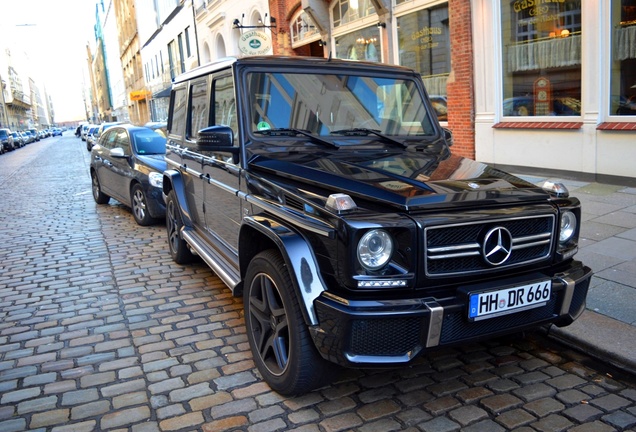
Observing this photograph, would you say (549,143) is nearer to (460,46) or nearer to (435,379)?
(460,46)

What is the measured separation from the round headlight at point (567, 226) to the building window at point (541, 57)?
6.63 metres

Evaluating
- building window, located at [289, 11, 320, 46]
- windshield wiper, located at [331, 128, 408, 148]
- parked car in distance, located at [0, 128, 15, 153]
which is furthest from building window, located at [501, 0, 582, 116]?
parked car in distance, located at [0, 128, 15, 153]

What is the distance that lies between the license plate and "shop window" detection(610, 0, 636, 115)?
21.7 ft

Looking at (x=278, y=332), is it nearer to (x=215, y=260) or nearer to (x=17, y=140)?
(x=215, y=260)

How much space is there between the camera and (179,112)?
229 inches

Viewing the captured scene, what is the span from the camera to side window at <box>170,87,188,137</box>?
18.3ft

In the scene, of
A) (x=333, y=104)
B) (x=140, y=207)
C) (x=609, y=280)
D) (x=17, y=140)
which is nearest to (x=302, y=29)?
(x=140, y=207)

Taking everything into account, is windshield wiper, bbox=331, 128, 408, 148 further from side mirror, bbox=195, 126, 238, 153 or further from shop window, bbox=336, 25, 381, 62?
shop window, bbox=336, 25, 381, 62

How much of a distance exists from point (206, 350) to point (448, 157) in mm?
2205

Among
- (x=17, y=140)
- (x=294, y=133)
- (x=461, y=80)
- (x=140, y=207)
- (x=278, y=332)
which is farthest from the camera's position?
(x=17, y=140)

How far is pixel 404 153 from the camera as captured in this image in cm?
399

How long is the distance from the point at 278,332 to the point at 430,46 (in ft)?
34.5

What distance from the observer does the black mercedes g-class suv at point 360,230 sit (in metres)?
2.74

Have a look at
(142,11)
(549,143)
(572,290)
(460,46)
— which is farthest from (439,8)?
(142,11)
